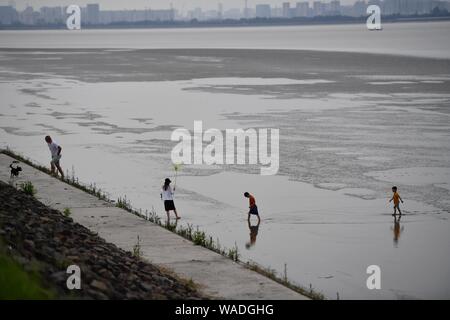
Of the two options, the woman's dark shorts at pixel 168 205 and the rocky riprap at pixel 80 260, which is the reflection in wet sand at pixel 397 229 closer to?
the woman's dark shorts at pixel 168 205

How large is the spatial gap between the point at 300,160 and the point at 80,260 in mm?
16533

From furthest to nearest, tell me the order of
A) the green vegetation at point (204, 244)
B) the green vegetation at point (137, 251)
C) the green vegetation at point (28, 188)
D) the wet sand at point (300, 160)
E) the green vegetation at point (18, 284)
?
1. the green vegetation at point (28, 188)
2. the wet sand at point (300, 160)
3. the green vegetation at point (137, 251)
4. the green vegetation at point (204, 244)
5. the green vegetation at point (18, 284)

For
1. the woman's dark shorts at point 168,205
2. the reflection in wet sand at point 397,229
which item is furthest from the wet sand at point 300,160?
the woman's dark shorts at point 168,205

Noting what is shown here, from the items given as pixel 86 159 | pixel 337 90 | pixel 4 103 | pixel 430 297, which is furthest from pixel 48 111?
pixel 430 297

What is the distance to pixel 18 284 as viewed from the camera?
9.55 m

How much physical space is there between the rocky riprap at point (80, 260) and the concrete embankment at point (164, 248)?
1.62 ft

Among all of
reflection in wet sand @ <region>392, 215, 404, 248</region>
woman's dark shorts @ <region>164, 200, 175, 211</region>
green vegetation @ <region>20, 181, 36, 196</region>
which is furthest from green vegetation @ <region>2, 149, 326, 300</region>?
reflection in wet sand @ <region>392, 215, 404, 248</region>

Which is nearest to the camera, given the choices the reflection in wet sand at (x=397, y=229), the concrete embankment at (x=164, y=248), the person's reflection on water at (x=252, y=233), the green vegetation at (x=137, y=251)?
the concrete embankment at (x=164, y=248)

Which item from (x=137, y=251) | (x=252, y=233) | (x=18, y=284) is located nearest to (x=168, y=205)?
(x=252, y=233)

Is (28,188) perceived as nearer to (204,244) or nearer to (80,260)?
(204,244)

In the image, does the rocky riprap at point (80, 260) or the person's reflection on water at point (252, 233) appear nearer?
the rocky riprap at point (80, 260)

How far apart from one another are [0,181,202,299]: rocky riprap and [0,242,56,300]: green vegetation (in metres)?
0.20

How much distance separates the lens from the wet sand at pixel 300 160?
55.8ft

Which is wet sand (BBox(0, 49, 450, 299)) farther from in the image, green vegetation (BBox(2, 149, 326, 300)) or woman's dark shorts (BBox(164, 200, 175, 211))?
woman's dark shorts (BBox(164, 200, 175, 211))
